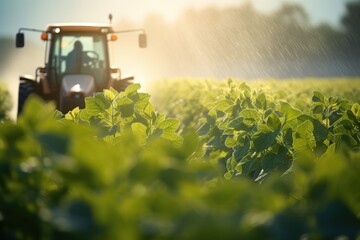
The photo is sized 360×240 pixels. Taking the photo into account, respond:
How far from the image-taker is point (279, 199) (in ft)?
3.82

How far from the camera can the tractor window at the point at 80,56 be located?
13.2 metres

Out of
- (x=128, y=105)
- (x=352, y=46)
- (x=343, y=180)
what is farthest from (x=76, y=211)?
(x=352, y=46)

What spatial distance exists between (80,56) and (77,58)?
0.24 feet

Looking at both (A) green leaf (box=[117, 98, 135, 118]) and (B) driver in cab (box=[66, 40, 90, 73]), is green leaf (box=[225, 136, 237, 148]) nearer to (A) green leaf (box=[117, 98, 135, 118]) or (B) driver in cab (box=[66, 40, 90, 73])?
(A) green leaf (box=[117, 98, 135, 118])

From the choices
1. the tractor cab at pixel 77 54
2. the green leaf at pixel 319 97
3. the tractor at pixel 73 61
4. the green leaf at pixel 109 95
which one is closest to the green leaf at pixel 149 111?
the green leaf at pixel 109 95

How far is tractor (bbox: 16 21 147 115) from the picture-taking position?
43.2 feet

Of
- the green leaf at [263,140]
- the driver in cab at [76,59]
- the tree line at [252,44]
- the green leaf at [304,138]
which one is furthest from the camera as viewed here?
the tree line at [252,44]

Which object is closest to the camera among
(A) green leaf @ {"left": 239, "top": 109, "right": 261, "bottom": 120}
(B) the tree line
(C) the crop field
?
(C) the crop field

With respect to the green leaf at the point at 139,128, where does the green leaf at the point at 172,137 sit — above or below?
below

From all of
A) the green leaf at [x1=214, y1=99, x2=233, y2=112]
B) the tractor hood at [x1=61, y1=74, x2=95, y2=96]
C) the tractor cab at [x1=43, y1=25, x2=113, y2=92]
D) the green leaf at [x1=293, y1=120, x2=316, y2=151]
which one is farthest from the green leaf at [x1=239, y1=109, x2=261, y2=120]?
the tractor cab at [x1=43, y1=25, x2=113, y2=92]

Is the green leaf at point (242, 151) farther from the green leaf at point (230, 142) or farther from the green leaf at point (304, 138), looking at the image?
the green leaf at point (304, 138)

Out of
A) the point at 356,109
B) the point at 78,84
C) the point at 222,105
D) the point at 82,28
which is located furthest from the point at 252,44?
the point at 356,109

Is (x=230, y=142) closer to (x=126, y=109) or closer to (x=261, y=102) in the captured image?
(x=261, y=102)

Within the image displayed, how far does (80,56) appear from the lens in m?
13.2
